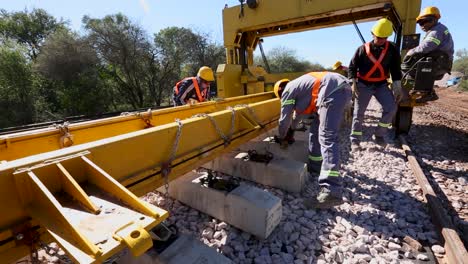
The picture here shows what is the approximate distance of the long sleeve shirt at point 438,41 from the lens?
4.18 meters

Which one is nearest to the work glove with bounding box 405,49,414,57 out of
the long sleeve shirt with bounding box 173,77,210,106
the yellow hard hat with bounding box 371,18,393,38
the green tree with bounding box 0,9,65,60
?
the yellow hard hat with bounding box 371,18,393,38

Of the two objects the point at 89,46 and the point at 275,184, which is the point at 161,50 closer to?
the point at 89,46

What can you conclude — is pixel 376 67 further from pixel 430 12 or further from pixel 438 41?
pixel 430 12

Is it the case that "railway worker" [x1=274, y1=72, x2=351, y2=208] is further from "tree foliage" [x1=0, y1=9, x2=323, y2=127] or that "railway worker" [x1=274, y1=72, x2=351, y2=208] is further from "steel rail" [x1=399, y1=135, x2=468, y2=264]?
"tree foliage" [x1=0, y1=9, x2=323, y2=127]

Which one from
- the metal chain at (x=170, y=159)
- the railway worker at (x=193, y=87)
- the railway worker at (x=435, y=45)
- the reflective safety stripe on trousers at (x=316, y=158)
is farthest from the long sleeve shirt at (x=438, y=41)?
the metal chain at (x=170, y=159)

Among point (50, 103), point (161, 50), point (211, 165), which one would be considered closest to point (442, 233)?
point (211, 165)

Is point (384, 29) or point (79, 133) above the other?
point (384, 29)

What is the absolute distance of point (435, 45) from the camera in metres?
4.17

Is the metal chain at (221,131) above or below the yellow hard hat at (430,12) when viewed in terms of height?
below

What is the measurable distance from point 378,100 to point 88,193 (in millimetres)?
4282

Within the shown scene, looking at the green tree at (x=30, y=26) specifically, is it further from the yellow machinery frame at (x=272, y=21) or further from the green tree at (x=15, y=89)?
the yellow machinery frame at (x=272, y=21)

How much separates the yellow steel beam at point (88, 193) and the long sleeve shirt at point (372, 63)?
3348 mm

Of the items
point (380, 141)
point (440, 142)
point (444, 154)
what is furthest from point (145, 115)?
point (440, 142)

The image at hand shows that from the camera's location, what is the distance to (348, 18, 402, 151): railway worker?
3.93 m
